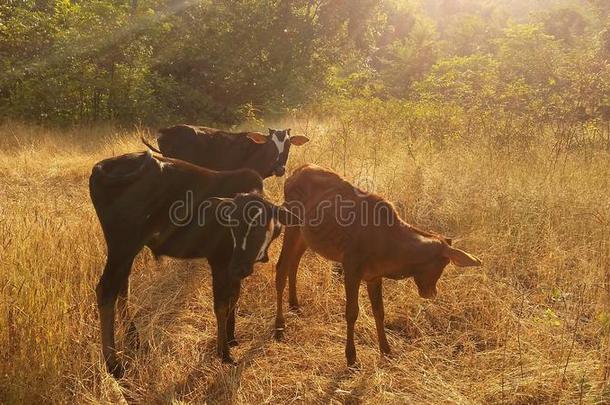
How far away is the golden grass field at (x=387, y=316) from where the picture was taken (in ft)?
10.1

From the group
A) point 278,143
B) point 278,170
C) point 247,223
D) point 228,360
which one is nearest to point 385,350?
point 228,360

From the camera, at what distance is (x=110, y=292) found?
10.8 feet

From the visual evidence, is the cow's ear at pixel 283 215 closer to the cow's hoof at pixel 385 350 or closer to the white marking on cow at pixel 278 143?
the cow's hoof at pixel 385 350

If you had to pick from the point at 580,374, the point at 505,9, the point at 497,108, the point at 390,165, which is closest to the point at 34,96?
the point at 390,165

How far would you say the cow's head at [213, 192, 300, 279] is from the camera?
3.10 meters

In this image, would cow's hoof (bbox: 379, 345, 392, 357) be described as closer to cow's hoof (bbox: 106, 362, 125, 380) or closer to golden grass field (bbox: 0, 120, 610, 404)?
golden grass field (bbox: 0, 120, 610, 404)

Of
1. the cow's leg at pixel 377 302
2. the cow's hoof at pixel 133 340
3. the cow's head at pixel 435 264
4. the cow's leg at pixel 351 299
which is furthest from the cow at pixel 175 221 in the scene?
the cow's head at pixel 435 264

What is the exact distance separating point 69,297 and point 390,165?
202 inches

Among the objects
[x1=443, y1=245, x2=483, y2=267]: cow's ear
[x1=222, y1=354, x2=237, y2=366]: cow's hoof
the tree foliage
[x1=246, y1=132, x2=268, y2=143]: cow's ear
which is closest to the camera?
[x1=443, y1=245, x2=483, y2=267]: cow's ear

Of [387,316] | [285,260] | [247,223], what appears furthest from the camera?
[387,316]

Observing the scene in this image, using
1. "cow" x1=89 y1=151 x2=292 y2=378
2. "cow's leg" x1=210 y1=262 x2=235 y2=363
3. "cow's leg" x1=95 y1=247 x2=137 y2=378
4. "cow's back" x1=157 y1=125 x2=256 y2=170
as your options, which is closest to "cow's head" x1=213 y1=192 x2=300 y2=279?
"cow" x1=89 y1=151 x2=292 y2=378

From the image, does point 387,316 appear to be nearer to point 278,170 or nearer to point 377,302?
point 377,302

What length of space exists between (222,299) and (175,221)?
2.39 feet

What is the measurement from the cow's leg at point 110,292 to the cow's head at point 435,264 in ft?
7.28
